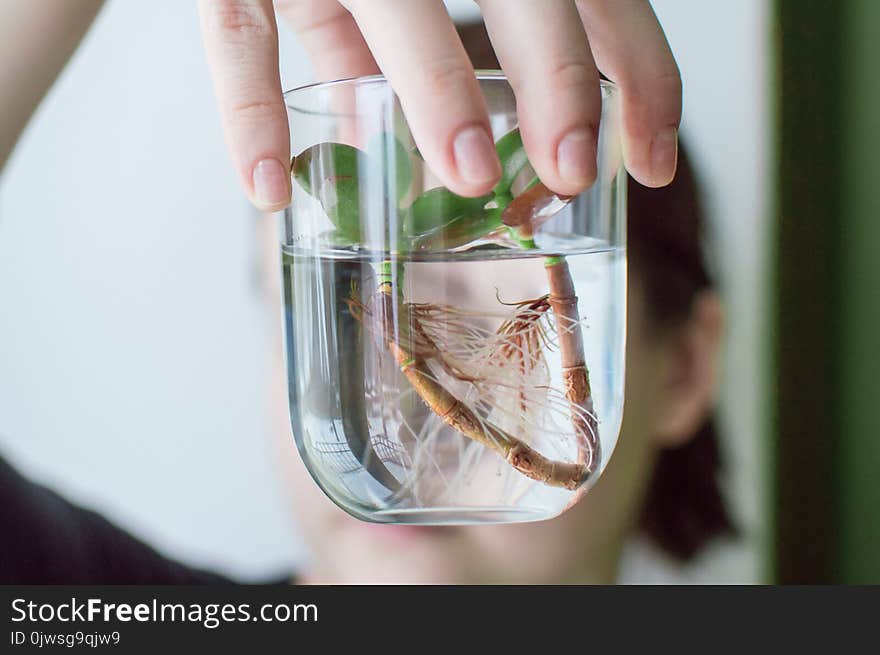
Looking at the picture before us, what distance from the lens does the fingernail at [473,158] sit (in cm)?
22

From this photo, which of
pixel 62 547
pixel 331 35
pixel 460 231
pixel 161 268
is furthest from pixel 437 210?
pixel 62 547

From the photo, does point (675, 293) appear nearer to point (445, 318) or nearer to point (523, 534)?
point (523, 534)

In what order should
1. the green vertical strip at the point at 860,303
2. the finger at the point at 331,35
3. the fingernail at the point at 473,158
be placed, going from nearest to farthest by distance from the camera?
1. the fingernail at the point at 473,158
2. the finger at the point at 331,35
3. the green vertical strip at the point at 860,303

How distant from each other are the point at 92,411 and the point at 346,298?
28.4 inches

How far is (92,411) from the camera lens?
0.87 m

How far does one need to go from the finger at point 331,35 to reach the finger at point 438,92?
10cm

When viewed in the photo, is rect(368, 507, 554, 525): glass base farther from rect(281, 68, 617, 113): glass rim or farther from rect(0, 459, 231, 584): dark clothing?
rect(0, 459, 231, 584): dark clothing

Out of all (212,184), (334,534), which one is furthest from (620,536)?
(212,184)

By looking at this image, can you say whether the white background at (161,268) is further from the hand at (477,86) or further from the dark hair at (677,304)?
the hand at (477,86)

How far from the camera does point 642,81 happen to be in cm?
29

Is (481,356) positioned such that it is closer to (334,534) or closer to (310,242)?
(310,242)

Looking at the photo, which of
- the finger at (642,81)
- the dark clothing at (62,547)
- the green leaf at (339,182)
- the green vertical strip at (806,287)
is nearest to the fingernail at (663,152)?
the finger at (642,81)

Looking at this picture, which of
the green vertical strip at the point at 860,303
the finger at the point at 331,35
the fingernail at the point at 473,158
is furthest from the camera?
the green vertical strip at the point at 860,303

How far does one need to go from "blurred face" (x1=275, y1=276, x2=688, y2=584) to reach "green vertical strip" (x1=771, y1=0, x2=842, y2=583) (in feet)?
0.48
